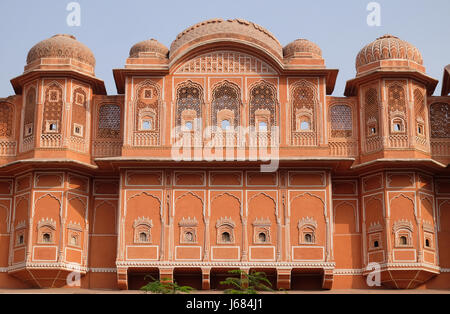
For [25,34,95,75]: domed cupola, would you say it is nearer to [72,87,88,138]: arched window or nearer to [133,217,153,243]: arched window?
[72,87,88,138]: arched window

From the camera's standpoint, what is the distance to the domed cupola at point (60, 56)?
942 inches

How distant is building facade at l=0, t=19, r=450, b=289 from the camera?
2253 cm

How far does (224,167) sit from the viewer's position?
23.0 meters

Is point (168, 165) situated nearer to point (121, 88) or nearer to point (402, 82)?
point (121, 88)

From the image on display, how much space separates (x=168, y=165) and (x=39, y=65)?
4.55 m

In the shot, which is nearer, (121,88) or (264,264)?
(264,264)

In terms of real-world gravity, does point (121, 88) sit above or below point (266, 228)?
above

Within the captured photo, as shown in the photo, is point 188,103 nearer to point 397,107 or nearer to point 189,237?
point 189,237

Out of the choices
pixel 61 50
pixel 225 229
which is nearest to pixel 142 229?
pixel 225 229

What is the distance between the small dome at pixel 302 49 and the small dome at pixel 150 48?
3396 mm

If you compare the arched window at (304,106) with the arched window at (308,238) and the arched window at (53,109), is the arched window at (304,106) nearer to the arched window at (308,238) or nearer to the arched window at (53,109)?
the arched window at (308,238)

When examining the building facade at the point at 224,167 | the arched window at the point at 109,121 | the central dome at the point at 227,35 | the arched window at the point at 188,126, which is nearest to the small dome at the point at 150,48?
the building facade at the point at 224,167
